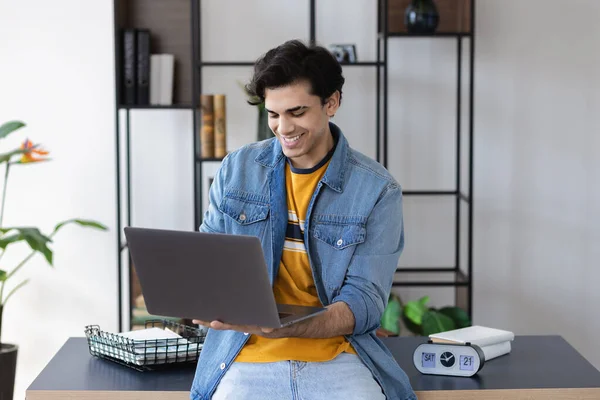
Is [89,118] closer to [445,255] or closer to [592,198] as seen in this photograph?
[445,255]

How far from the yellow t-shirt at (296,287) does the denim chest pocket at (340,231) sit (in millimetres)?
51

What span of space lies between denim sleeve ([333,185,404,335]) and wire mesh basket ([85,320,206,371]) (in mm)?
419

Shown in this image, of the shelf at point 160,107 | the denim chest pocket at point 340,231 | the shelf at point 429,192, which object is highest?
the shelf at point 160,107

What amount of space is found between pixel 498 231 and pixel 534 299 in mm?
368

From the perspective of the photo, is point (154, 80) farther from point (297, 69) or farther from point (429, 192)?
point (297, 69)

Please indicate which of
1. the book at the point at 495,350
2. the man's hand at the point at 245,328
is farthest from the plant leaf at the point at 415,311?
the man's hand at the point at 245,328

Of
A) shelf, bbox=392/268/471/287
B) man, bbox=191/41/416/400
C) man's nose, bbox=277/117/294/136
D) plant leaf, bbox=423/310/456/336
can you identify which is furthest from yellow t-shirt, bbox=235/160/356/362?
shelf, bbox=392/268/471/287

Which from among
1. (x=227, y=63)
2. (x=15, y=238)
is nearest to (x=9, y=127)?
(x=15, y=238)

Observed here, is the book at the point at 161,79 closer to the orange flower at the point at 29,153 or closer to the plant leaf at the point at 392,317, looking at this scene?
the orange flower at the point at 29,153

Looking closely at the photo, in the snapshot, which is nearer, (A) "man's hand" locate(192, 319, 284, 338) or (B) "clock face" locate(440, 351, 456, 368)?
(A) "man's hand" locate(192, 319, 284, 338)

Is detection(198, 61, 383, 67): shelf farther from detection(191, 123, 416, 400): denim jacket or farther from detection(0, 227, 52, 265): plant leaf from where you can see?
detection(191, 123, 416, 400): denim jacket

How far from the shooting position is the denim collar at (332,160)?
6.77 feet

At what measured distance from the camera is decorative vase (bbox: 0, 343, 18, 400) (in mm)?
3520

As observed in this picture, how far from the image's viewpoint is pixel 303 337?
1.92 meters
